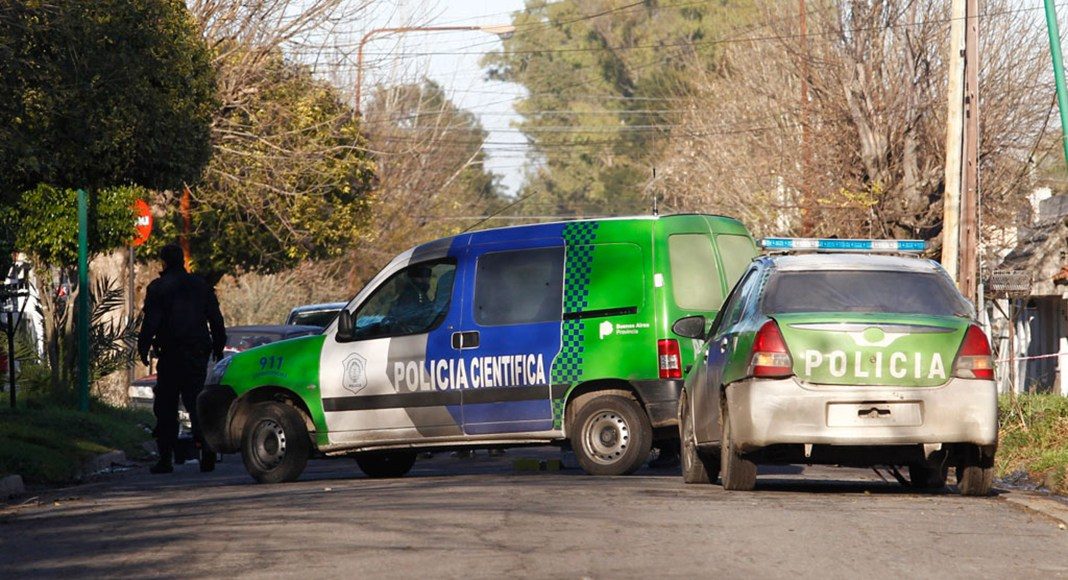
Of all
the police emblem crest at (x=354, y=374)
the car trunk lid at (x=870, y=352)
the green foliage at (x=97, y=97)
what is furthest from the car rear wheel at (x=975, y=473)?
the green foliage at (x=97, y=97)

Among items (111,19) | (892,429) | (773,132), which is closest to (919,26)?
(773,132)

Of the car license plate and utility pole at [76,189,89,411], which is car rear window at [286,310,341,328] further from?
the car license plate

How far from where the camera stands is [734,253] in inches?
561

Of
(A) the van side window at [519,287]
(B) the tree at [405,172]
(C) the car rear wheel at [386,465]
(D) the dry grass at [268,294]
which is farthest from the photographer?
(B) the tree at [405,172]

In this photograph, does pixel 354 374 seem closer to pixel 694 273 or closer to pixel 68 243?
pixel 694 273

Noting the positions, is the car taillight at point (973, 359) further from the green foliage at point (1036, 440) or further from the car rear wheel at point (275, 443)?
the car rear wheel at point (275, 443)

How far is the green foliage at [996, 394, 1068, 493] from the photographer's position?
13836mm

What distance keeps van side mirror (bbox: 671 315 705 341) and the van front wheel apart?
1.22m

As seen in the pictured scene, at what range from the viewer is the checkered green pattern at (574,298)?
45.2ft

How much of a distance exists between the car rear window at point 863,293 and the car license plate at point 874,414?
2.28 feet

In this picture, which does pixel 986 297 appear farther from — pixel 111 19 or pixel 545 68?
pixel 545 68

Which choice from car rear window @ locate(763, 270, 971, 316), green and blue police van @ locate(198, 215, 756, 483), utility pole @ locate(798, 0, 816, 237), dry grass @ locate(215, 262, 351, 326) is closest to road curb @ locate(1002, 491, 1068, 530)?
car rear window @ locate(763, 270, 971, 316)

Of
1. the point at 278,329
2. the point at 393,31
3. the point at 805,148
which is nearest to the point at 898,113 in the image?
the point at 805,148

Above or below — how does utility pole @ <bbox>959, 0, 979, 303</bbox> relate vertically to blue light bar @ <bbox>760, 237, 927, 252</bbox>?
above
